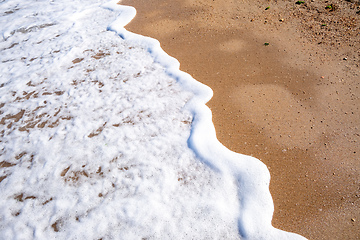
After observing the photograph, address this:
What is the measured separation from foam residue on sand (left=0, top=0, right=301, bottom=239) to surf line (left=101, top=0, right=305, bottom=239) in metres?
0.01

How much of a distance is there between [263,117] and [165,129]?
5.44 ft

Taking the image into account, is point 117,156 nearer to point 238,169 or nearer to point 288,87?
point 238,169

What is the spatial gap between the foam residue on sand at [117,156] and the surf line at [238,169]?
0.04 ft

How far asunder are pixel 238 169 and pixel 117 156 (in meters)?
1.88

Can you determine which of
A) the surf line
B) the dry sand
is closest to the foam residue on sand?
the surf line

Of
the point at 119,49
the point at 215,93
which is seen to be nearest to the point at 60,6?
the point at 119,49

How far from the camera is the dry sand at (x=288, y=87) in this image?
2871mm

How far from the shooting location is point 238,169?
3.26 meters

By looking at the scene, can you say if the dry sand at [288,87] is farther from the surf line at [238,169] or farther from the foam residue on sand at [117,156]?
the foam residue on sand at [117,156]

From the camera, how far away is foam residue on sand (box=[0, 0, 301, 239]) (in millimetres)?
2922

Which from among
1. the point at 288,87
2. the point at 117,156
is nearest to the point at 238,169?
the point at 117,156

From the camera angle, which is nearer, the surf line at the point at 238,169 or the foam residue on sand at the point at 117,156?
the surf line at the point at 238,169

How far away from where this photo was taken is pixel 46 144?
3.96 metres

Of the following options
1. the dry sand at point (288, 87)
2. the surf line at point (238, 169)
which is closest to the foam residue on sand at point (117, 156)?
the surf line at point (238, 169)
